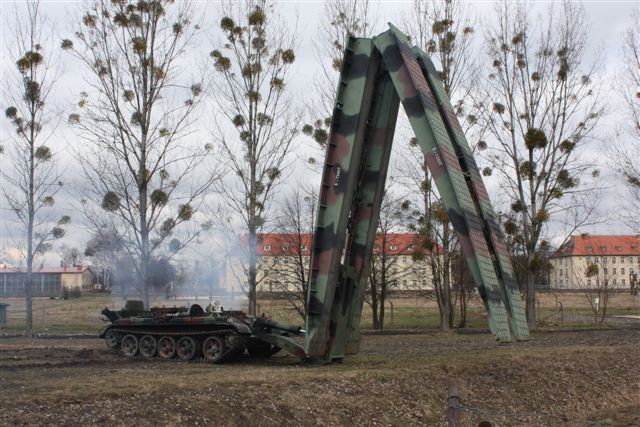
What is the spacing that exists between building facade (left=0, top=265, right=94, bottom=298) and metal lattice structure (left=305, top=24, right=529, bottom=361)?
57.1 meters

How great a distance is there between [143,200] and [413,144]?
1123cm

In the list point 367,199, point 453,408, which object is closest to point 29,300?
point 367,199

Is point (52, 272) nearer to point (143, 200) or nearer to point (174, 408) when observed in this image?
point (143, 200)

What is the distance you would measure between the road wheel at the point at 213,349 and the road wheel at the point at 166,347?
106 centimetres

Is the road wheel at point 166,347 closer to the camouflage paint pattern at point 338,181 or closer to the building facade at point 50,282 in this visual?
the camouflage paint pattern at point 338,181

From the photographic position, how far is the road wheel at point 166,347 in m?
18.9

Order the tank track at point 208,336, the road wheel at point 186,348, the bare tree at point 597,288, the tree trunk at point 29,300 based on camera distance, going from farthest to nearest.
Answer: the bare tree at point 597,288, the tree trunk at point 29,300, the road wheel at point 186,348, the tank track at point 208,336

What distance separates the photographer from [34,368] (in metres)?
15.7

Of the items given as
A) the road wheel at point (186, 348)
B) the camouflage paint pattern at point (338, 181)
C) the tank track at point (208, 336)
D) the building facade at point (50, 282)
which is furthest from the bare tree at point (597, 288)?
the building facade at point (50, 282)

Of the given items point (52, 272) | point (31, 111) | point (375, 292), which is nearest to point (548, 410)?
point (375, 292)

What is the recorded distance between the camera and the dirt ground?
1077 cm

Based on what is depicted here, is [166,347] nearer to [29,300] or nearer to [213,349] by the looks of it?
[213,349]

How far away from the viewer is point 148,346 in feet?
64.0

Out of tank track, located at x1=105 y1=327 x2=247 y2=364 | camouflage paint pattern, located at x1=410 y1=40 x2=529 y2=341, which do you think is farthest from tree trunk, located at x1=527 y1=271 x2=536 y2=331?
camouflage paint pattern, located at x1=410 y1=40 x2=529 y2=341
